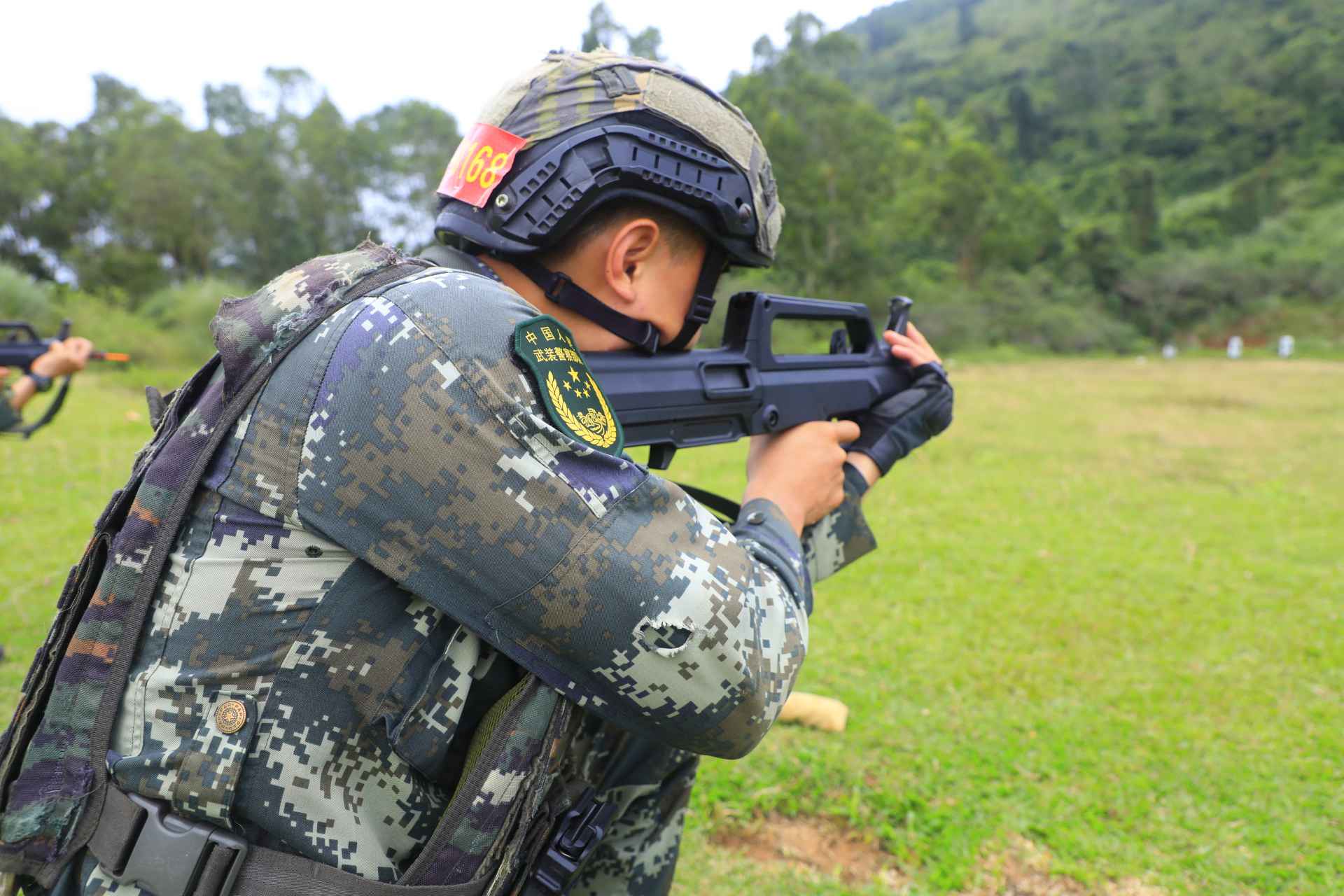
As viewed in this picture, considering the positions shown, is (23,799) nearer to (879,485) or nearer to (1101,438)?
(879,485)

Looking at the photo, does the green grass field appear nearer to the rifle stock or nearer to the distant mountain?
the rifle stock

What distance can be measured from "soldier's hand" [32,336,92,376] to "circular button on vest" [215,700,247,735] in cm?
467

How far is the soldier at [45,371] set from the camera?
4.83 meters

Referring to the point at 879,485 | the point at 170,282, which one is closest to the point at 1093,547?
the point at 879,485

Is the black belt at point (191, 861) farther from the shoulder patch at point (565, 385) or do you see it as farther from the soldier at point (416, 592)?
the shoulder patch at point (565, 385)

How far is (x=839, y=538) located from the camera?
6.47 ft

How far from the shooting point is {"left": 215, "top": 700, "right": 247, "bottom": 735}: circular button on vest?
1.19 m

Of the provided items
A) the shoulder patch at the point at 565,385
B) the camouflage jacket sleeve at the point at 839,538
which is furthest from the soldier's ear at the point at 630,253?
the camouflage jacket sleeve at the point at 839,538

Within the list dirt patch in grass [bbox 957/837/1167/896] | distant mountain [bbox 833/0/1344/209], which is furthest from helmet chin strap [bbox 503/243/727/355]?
distant mountain [bbox 833/0/1344/209]

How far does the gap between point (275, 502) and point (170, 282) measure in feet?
98.7

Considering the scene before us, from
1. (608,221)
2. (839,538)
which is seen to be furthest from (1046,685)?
(608,221)

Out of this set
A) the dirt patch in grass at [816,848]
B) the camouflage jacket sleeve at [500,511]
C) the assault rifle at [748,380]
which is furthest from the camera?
the dirt patch in grass at [816,848]

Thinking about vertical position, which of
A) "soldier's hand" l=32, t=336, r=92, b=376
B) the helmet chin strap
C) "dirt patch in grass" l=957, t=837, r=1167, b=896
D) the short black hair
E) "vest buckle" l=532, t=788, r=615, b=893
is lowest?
"dirt patch in grass" l=957, t=837, r=1167, b=896

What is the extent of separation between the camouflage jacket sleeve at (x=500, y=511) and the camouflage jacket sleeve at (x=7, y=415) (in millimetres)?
4581
